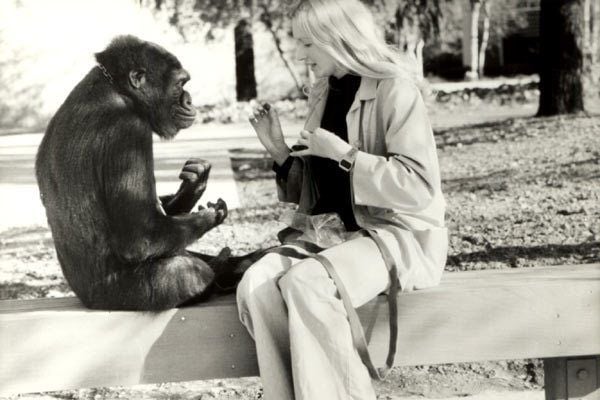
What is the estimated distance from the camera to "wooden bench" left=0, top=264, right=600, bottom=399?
2.88 meters

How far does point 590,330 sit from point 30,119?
4.38 m

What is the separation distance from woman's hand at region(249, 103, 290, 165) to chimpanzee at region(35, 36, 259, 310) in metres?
0.25

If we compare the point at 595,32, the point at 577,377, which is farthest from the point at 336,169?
the point at 595,32

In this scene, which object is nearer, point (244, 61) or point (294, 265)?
point (294, 265)

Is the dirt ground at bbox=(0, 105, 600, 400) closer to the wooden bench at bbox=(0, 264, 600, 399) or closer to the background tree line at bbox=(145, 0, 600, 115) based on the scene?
the background tree line at bbox=(145, 0, 600, 115)

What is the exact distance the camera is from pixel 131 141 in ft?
9.16

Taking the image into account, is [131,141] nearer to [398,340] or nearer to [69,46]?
[398,340]

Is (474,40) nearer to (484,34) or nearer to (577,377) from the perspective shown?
(484,34)

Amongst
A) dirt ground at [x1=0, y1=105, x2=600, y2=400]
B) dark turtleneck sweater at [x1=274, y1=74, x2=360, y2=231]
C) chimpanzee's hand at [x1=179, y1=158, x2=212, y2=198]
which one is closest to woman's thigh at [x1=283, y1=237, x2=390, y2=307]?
dark turtleneck sweater at [x1=274, y1=74, x2=360, y2=231]

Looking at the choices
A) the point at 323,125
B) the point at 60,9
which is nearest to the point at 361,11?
the point at 323,125

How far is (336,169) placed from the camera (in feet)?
9.97

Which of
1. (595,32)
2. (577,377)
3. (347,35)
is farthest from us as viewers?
(595,32)

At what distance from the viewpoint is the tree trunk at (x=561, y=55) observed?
693 cm

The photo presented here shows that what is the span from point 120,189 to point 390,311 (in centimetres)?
91
